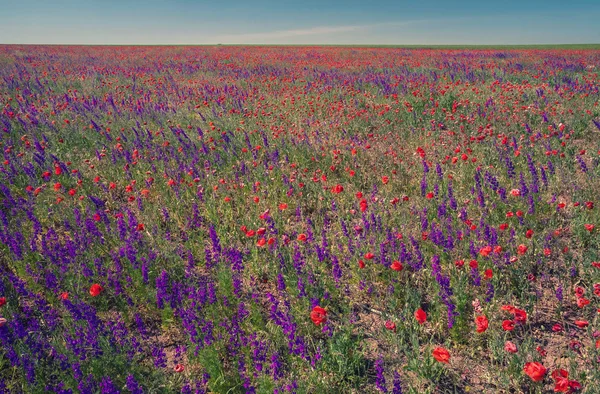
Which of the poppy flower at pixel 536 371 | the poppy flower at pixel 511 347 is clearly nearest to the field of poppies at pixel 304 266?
the poppy flower at pixel 536 371

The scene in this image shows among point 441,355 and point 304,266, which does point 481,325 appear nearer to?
point 441,355

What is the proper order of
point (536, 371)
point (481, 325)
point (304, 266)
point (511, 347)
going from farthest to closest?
point (304, 266), point (481, 325), point (511, 347), point (536, 371)

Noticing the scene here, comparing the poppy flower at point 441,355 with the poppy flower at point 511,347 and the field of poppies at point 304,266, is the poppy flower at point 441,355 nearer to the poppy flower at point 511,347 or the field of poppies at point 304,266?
the field of poppies at point 304,266

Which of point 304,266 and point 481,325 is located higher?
point 481,325

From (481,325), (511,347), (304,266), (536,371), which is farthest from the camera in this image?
(304,266)

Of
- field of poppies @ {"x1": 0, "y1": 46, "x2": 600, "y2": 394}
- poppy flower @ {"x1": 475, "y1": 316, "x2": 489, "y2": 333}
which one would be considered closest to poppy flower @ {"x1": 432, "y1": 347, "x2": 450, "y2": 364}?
field of poppies @ {"x1": 0, "y1": 46, "x2": 600, "y2": 394}

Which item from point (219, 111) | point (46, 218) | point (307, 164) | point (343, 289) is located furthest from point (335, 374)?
point (219, 111)

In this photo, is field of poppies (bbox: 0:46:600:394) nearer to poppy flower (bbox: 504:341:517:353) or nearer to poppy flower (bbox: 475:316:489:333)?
poppy flower (bbox: 475:316:489:333)

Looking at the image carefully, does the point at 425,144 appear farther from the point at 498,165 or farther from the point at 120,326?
the point at 120,326

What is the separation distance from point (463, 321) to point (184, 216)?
10.8ft

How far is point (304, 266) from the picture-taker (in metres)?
3.38

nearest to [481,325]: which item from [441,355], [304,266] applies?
[441,355]

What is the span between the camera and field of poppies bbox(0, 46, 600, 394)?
2.38 metres

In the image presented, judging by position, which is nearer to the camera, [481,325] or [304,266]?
[481,325]
